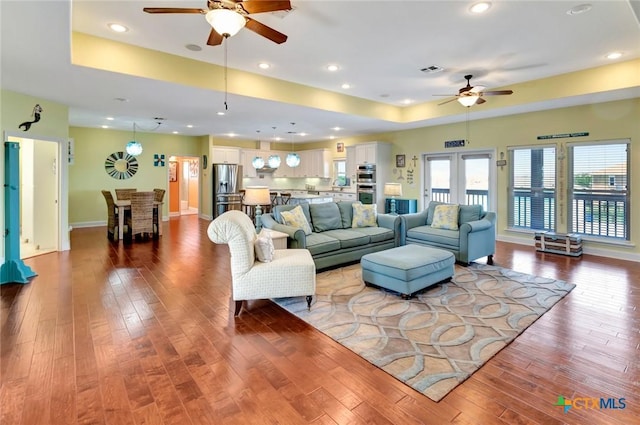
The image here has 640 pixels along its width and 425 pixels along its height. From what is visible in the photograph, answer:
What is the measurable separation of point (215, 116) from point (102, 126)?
398 cm

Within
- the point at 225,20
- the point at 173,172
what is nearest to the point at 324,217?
the point at 225,20

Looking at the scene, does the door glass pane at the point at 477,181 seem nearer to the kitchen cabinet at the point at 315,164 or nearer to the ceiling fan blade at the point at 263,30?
the kitchen cabinet at the point at 315,164

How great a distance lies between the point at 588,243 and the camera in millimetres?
6133

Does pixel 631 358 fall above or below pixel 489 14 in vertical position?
below

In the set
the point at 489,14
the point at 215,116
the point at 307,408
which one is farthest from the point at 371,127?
the point at 307,408

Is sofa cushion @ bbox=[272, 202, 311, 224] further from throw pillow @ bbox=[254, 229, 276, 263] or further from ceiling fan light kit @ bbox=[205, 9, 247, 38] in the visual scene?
ceiling fan light kit @ bbox=[205, 9, 247, 38]

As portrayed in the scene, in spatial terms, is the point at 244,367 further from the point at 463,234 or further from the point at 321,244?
the point at 463,234

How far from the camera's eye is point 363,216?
585cm

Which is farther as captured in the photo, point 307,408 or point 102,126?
point 102,126

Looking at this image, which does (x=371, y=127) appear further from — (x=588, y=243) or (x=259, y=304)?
(x=259, y=304)

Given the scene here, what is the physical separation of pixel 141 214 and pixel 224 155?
3.80 metres

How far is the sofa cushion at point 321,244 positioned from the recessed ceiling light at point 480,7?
10.6ft

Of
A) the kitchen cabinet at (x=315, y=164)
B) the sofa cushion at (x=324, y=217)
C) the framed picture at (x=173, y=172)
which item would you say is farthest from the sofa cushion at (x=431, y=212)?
the framed picture at (x=173, y=172)

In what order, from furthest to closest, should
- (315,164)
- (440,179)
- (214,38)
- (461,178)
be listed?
1. (315,164)
2. (440,179)
3. (461,178)
4. (214,38)
